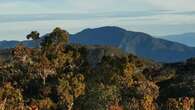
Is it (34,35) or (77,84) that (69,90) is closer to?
(77,84)

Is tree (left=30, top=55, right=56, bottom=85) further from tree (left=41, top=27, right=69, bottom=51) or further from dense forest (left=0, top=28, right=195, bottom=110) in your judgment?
tree (left=41, top=27, right=69, bottom=51)

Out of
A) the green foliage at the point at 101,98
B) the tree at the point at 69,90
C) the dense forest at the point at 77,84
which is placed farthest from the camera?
the tree at the point at 69,90

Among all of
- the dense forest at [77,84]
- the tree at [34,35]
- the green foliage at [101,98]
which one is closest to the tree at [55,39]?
the dense forest at [77,84]

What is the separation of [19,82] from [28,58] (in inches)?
696

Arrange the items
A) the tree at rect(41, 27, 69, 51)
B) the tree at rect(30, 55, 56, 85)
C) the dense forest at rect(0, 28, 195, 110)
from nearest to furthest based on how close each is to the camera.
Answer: the dense forest at rect(0, 28, 195, 110) → the tree at rect(30, 55, 56, 85) → the tree at rect(41, 27, 69, 51)

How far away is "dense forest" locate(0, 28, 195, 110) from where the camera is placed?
251 ft

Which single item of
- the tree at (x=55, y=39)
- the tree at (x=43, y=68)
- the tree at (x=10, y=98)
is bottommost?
the tree at (x=43, y=68)

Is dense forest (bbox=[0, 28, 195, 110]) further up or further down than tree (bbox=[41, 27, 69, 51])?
further down

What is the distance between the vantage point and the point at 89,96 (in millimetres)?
80375

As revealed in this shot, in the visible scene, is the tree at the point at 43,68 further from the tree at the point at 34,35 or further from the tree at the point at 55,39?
the tree at the point at 34,35

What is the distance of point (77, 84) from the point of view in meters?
85.3

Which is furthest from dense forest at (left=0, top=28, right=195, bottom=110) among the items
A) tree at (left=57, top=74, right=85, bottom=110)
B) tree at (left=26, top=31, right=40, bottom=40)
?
tree at (left=26, top=31, right=40, bottom=40)

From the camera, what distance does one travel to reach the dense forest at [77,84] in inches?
3007

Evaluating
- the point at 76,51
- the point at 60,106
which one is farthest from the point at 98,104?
A: the point at 76,51
